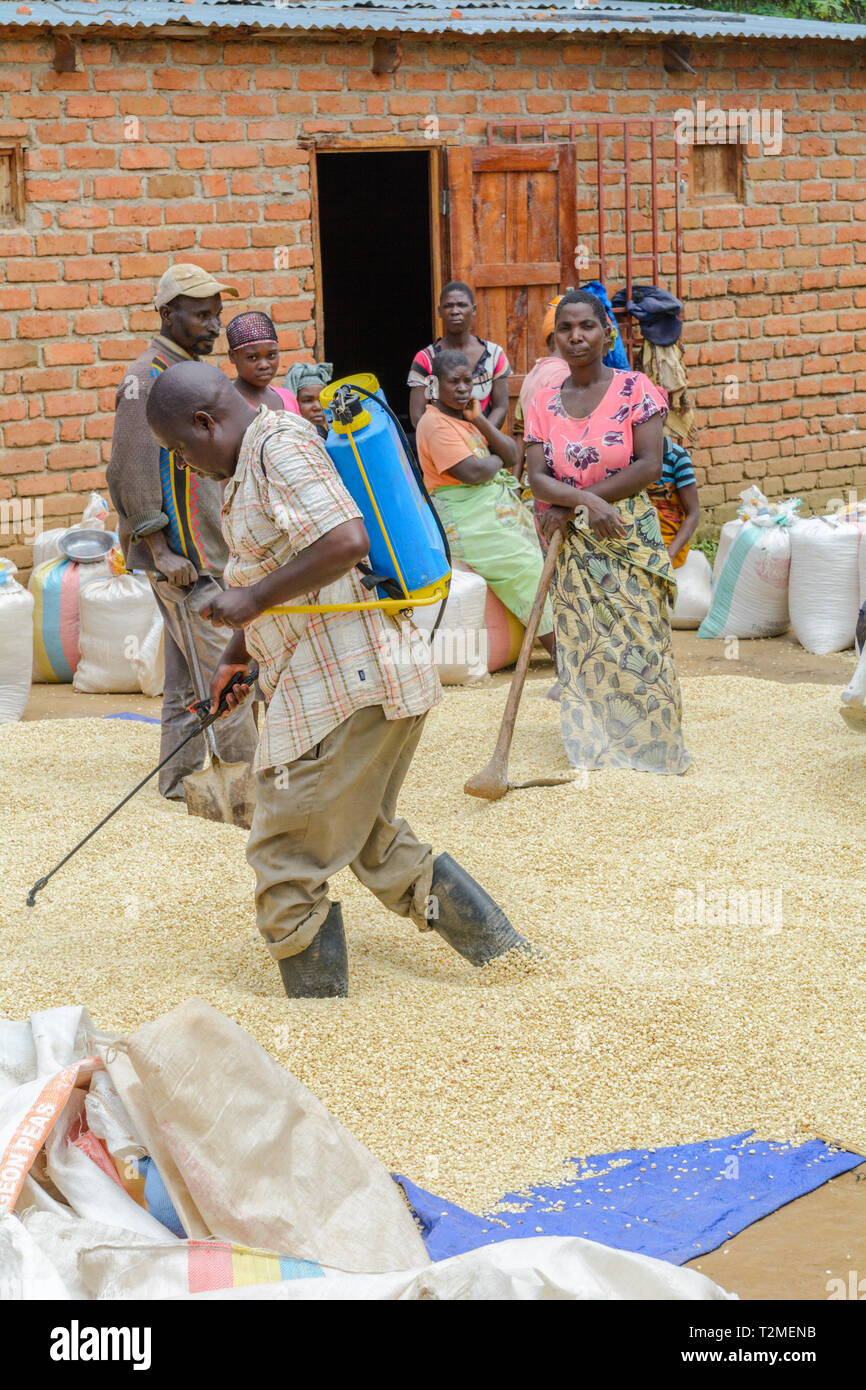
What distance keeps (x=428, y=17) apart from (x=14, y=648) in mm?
4549

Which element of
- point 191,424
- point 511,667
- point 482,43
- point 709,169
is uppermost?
point 482,43

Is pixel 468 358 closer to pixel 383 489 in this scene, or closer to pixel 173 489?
pixel 173 489

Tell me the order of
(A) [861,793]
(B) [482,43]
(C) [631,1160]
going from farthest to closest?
(B) [482,43] → (A) [861,793] → (C) [631,1160]

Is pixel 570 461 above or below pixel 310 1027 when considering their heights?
above

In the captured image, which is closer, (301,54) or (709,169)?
(301,54)

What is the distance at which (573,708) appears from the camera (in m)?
5.98

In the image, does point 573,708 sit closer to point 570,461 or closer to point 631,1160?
point 570,461

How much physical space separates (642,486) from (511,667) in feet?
8.67

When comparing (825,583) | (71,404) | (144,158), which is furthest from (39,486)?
(825,583)

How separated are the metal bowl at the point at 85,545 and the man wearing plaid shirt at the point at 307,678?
428 cm

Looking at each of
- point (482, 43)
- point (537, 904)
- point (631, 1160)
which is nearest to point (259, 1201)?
point (631, 1160)

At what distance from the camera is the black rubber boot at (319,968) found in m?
3.79

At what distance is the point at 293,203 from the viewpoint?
879 cm

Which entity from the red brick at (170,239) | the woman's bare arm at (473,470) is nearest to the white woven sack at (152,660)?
the woman's bare arm at (473,470)
